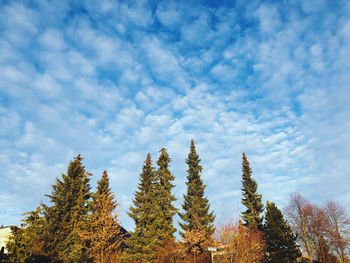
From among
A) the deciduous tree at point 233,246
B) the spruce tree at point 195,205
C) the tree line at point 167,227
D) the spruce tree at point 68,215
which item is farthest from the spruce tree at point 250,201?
the spruce tree at point 68,215

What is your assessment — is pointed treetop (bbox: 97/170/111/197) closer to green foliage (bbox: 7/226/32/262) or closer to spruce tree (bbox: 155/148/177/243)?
spruce tree (bbox: 155/148/177/243)

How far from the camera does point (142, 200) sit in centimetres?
3027

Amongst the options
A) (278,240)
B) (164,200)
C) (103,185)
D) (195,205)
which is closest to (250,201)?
(278,240)

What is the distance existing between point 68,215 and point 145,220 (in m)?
9.94

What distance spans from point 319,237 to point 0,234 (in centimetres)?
5206

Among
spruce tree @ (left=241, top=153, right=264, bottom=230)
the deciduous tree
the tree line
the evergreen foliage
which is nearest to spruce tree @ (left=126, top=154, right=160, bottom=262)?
the tree line

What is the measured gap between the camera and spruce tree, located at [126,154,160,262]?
26.0 metres

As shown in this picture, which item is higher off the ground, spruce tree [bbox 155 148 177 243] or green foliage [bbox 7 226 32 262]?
spruce tree [bbox 155 148 177 243]

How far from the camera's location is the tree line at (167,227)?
22.0 m

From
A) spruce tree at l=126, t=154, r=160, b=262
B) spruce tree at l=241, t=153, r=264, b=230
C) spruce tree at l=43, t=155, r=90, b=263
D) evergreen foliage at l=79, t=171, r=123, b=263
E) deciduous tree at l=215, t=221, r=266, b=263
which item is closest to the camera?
deciduous tree at l=215, t=221, r=266, b=263

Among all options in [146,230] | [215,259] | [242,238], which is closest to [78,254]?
[146,230]

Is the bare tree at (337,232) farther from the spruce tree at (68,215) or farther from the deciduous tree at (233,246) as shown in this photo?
the spruce tree at (68,215)

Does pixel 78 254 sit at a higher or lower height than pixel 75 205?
lower

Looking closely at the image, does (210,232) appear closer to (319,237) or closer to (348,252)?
(319,237)
